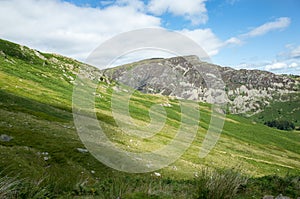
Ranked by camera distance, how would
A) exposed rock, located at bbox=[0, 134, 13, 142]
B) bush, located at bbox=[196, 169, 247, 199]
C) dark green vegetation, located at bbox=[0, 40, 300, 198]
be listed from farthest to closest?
exposed rock, located at bbox=[0, 134, 13, 142] < dark green vegetation, located at bbox=[0, 40, 300, 198] < bush, located at bbox=[196, 169, 247, 199]

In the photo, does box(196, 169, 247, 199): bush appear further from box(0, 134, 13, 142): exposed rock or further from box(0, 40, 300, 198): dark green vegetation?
box(0, 134, 13, 142): exposed rock

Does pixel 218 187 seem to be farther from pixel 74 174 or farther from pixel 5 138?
pixel 5 138

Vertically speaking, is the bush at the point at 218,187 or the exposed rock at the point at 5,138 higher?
the bush at the point at 218,187

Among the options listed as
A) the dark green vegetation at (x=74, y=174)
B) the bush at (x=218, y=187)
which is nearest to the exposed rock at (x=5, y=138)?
the dark green vegetation at (x=74, y=174)

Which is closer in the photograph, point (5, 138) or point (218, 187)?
point (218, 187)

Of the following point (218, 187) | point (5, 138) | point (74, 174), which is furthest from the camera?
point (5, 138)

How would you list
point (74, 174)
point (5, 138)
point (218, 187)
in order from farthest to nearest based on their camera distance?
point (5, 138), point (74, 174), point (218, 187)

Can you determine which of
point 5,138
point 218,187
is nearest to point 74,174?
point 5,138

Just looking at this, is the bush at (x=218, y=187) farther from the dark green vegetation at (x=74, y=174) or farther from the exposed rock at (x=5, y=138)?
the exposed rock at (x=5, y=138)

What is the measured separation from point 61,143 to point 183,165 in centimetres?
2003

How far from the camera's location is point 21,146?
28234mm

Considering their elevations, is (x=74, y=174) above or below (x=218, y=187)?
below

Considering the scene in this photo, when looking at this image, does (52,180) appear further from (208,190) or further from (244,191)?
(244,191)

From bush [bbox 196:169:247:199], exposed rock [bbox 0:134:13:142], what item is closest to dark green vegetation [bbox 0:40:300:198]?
bush [bbox 196:169:247:199]
